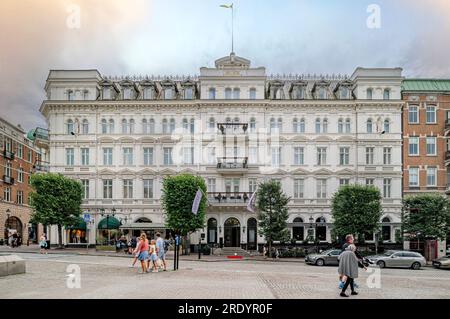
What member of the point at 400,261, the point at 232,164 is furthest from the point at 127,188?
the point at 400,261

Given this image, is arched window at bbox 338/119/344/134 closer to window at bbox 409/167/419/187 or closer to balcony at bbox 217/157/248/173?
window at bbox 409/167/419/187

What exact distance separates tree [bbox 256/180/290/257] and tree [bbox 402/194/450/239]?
12173mm

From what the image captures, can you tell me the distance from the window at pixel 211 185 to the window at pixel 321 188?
11.7 metres

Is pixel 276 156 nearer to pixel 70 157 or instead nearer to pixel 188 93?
pixel 188 93

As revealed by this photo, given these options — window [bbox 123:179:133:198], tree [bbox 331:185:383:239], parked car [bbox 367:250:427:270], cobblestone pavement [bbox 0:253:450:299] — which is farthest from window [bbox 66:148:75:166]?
parked car [bbox 367:250:427:270]

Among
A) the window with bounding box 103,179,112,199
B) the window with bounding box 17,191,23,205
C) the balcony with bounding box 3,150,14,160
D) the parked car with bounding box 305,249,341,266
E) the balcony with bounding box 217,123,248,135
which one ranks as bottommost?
the parked car with bounding box 305,249,341,266

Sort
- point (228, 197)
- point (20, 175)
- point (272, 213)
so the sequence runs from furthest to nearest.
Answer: point (20, 175) < point (228, 197) < point (272, 213)

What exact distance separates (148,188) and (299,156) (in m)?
17.3

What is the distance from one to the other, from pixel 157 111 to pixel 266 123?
12327 mm

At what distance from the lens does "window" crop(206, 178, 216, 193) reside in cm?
5628

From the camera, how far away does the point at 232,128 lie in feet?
184
